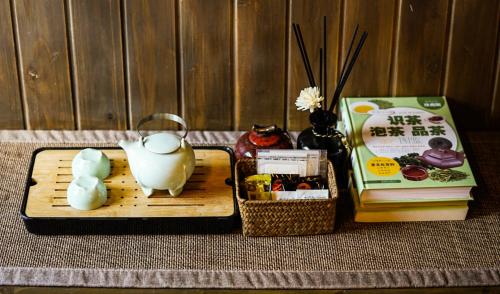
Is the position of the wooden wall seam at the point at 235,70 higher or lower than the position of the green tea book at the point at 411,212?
higher

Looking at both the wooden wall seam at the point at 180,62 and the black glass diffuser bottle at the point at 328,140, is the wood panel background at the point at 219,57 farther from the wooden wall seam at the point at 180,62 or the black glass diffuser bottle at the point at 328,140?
the black glass diffuser bottle at the point at 328,140

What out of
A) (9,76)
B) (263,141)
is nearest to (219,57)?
(263,141)

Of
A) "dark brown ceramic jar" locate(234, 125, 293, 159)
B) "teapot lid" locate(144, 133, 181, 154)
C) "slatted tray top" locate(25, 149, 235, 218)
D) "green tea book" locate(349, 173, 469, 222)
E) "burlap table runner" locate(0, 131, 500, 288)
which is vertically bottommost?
"burlap table runner" locate(0, 131, 500, 288)

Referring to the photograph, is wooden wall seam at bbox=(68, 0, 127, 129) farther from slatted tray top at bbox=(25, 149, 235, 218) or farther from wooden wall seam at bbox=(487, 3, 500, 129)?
wooden wall seam at bbox=(487, 3, 500, 129)

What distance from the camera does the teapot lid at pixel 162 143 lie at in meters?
1.39

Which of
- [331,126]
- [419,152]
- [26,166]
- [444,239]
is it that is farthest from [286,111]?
[26,166]

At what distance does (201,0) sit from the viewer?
61.3 inches

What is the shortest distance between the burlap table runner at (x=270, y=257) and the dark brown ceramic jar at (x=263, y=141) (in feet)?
0.53

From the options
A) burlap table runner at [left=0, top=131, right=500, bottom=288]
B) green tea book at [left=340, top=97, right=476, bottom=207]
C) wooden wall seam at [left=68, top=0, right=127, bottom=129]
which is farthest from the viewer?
wooden wall seam at [left=68, top=0, right=127, bottom=129]

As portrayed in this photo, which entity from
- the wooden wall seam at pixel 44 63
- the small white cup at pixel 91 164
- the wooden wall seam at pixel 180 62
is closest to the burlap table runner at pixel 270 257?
the small white cup at pixel 91 164

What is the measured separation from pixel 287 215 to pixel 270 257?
8cm

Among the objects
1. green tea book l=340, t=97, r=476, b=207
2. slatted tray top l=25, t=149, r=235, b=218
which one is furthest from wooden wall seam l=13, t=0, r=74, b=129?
green tea book l=340, t=97, r=476, b=207

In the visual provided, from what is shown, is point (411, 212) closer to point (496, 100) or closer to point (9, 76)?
point (496, 100)

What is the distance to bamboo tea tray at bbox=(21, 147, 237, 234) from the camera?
140 cm
